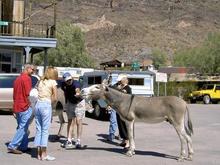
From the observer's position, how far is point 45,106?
38.0 ft

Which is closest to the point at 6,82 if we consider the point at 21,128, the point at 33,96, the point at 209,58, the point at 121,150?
the point at 121,150

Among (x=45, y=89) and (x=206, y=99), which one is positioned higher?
(x=45, y=89)

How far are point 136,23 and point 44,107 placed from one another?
122365 millimetres

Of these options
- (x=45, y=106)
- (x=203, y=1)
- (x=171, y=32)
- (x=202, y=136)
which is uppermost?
(x=203, y=1)

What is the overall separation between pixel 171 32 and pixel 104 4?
3014 cm

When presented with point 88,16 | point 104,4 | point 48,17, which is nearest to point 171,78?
point 48,17

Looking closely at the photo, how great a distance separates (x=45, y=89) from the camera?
11.6 metres

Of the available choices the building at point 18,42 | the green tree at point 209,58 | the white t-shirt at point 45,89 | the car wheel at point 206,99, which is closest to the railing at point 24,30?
the building at point 18,42

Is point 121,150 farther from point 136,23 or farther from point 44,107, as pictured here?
point 136,23

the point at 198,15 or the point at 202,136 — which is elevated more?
the point at 198,15

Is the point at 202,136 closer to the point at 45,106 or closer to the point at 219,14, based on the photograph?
the point at 45,106

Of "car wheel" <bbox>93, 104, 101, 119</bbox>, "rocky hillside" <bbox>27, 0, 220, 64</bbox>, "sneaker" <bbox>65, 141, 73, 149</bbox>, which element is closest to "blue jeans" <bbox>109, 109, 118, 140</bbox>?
"sneaker" <bbox>65, 141, 73, 149</bbox>

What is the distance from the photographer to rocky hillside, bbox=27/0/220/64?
114000 millimetres

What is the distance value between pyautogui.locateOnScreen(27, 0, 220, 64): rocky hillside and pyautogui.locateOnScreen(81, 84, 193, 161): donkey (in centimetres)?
8850
